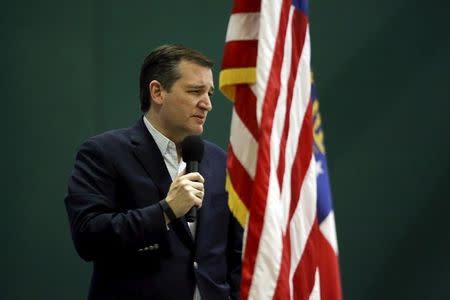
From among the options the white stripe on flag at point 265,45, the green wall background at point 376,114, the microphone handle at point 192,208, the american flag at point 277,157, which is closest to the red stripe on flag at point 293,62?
the american flag at point 277,157

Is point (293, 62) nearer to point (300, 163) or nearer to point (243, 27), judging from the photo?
point (243, 27)

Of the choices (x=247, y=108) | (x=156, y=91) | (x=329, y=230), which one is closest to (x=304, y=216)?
(x=329, y=230)

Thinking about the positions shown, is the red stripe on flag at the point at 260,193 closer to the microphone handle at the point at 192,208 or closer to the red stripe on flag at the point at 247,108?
the red stripe on flag at the point at 247,108

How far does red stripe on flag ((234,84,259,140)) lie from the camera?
200cm

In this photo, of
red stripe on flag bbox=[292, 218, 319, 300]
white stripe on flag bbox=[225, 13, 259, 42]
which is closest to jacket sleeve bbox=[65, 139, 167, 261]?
red stripe on flag bbox=[292, 218, 319, 300]

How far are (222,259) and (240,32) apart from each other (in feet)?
2.85

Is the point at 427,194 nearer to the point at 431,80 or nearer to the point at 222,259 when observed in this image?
the point at 431,80

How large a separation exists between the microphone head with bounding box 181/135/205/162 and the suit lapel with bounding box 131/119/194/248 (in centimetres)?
11

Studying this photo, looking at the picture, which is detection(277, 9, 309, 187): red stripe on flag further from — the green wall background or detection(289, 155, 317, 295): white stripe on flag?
the green wall background

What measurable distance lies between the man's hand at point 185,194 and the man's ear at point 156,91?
1.47 feet

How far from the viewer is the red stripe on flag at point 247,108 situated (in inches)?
78.7

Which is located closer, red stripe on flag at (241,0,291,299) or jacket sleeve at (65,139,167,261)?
red stripe on flag at (241,0,291,299)

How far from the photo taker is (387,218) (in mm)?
4070

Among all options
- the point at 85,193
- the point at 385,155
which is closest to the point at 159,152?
the point at 85,193
